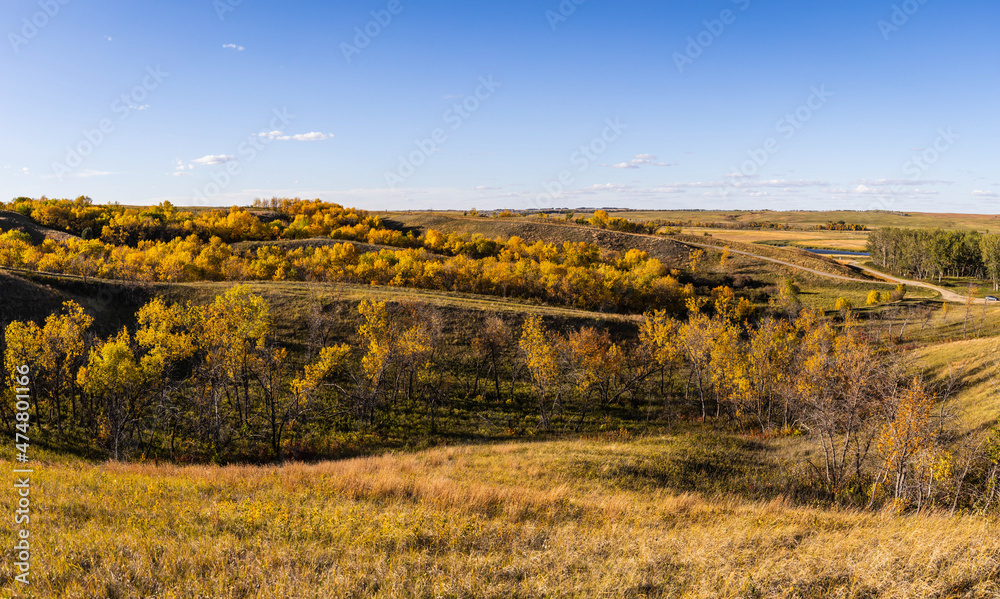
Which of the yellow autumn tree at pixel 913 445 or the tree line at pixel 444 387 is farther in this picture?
the tree line at pixel 444 387

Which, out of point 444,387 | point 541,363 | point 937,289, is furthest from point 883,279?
point 444,387

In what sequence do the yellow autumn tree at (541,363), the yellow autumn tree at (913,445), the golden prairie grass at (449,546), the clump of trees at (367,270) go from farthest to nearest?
the clump of trees at (367,270) < the yellow autumn tree at (541,363) < the yellow autumn tree at (913,445) < the golden prairie grass at (449,546)

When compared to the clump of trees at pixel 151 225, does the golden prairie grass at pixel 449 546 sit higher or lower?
lower

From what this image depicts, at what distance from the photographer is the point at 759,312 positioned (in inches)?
4345

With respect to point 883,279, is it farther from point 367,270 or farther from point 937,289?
point 367,270

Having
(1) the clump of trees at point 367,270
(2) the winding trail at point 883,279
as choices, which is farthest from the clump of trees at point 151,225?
(2) the winding trail at point 883,279

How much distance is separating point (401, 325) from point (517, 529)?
54047 mm

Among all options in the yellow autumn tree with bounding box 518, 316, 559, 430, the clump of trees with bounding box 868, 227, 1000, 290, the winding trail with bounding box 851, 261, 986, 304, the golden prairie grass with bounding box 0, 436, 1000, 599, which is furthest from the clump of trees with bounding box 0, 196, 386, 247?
the clump of trees with bounding box 868, 227, 1000, 290

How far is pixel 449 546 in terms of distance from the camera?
35.9 ft

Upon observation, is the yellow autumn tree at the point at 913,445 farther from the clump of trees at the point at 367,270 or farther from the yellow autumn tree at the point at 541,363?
the clump of trees at the point at 367,270

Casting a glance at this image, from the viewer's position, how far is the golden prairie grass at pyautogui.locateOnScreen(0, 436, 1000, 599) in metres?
8.87

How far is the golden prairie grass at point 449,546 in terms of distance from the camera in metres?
8.87

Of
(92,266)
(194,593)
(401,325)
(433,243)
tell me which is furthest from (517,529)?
(433,243)

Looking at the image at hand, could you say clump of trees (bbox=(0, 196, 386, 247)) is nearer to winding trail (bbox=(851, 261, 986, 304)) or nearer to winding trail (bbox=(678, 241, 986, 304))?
winding trail (bbox=(678, 241, 986, 304))
